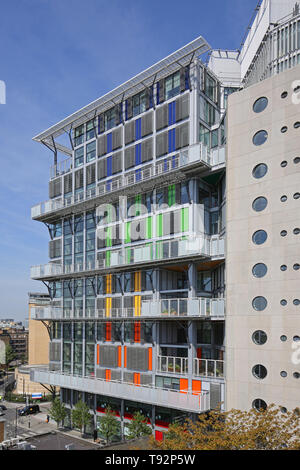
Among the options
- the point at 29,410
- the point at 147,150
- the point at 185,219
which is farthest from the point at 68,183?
the point at 29,410

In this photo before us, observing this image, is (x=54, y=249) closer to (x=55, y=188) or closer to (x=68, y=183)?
(x=55, y=188)

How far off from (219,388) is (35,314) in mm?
25739

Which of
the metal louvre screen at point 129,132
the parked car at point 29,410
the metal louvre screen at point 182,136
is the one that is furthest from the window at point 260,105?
the parked car at point 29,410

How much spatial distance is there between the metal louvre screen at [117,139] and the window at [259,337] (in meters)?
24.0

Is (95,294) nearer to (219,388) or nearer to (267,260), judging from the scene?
(219,388)

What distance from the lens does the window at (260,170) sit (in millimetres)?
30844

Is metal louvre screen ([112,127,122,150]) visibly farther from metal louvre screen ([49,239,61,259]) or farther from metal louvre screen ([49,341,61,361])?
metal louvre screen ([49,341,61,361])

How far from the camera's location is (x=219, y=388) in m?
31.5

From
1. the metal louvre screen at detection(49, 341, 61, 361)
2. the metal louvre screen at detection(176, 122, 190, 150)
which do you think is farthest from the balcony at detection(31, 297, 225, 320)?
the metal louvre screen at detection(176, 122, 190, 150)

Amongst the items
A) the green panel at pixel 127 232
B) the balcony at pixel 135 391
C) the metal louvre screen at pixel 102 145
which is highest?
the metal louvre screen at pixel 102 145

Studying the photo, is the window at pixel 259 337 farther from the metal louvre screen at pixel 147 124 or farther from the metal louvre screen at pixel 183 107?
the metal louvre screen at pixel 147 124

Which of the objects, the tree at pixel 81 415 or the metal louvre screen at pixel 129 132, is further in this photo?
the tree at pixel 81 415

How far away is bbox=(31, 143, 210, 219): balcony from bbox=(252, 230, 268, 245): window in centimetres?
750
